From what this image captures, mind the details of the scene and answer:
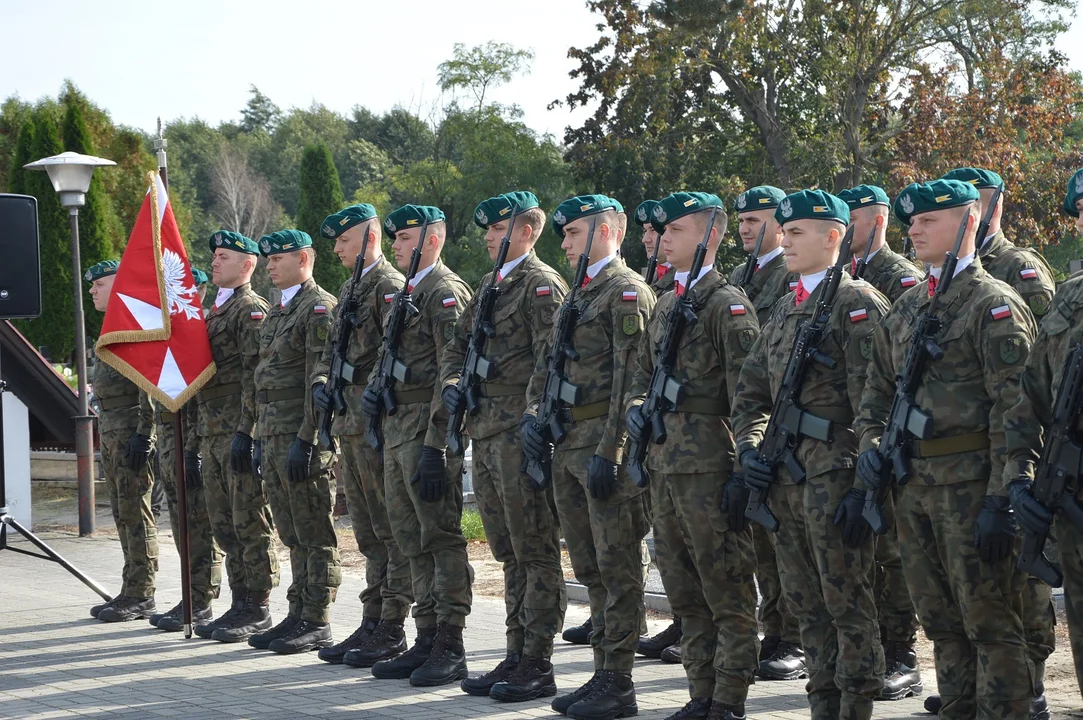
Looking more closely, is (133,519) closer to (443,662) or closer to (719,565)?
(443,662)

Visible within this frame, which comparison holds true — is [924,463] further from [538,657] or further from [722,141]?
[722,141]

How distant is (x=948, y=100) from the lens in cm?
2486

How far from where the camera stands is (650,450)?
20.0ft

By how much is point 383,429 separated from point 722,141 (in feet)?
72.4

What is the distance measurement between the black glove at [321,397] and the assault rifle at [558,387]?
1753 mm

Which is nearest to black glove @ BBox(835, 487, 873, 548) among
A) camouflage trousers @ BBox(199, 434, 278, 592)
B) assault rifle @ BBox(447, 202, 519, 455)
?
assault rifle @ BBox(447, 202, 519, 455)

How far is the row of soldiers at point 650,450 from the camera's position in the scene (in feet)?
16.4

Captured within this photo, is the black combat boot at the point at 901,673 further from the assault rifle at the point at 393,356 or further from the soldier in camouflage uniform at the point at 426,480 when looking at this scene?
the assault rifle at the point at 393,356

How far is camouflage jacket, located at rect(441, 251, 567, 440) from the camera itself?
6980 mm

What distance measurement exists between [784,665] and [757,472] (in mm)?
2023

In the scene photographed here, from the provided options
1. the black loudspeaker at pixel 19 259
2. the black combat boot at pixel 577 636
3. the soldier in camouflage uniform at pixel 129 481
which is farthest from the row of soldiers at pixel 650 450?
the black loudspeaker at pixel 19 259

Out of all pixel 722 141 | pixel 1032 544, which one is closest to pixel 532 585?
pixel 1032 544

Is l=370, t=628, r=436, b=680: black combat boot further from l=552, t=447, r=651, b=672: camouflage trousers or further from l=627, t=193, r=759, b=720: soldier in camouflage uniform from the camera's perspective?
l=627, t=193, r=759, b=720: soldier in camouflage uniform

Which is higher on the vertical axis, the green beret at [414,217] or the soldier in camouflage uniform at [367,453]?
the green beret at [414,217]
